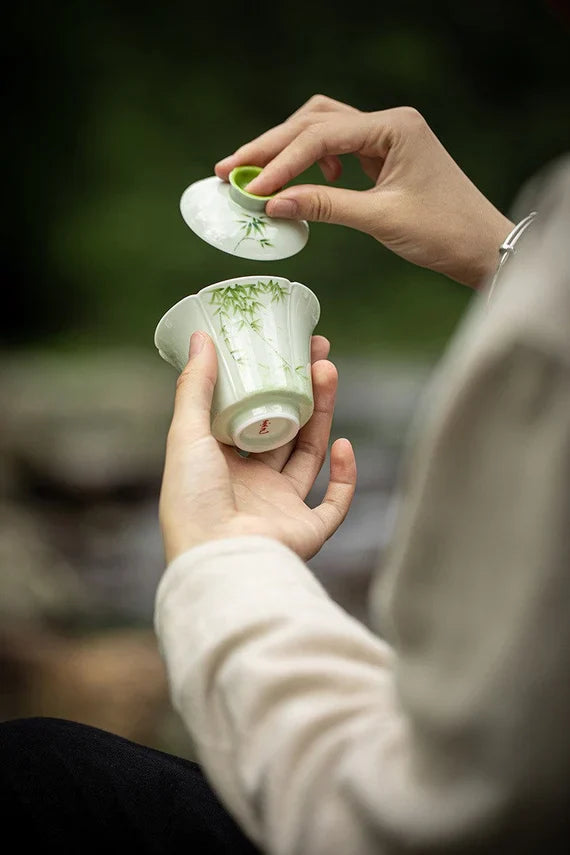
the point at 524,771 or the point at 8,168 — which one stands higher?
the point at 524,771

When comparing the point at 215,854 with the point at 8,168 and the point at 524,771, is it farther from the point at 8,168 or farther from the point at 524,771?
the point at 8,168

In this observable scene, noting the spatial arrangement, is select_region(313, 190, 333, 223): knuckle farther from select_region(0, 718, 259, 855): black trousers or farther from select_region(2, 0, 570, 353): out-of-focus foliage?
select_region(2, 0, 570, 353): out-of-focus foliage

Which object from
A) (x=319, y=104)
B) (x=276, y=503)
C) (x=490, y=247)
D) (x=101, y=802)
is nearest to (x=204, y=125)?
(x=319, y=104)

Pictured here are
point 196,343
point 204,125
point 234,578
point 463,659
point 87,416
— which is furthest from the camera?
point 204,125

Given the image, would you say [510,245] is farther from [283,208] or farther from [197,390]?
[197,390]

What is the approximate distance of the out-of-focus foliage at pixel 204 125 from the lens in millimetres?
1947

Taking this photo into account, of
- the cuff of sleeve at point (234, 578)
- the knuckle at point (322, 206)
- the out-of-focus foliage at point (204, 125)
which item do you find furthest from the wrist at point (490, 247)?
the out-of-focus foliage at point (204, 125)

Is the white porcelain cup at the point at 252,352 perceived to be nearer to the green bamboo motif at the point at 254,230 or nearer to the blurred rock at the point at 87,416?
the green bamboo motif at the point at 254,230

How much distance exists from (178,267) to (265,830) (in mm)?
1612

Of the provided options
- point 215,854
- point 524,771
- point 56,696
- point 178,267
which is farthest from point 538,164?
point 524,771

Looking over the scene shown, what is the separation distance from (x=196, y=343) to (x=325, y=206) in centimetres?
22

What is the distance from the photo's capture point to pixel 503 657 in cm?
35

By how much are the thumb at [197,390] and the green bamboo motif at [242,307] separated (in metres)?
0.02

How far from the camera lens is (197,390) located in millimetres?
733
